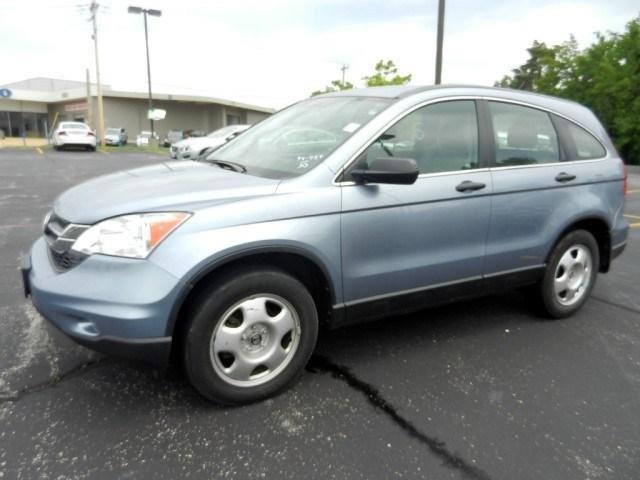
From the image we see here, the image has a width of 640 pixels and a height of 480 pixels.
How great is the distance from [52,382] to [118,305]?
0.94 m

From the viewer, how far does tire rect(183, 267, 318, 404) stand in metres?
2.36

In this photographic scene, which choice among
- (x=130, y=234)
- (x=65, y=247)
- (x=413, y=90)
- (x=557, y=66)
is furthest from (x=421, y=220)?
(x=557, y=66)

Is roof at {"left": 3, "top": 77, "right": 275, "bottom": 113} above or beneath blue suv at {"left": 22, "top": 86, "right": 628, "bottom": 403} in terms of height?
above

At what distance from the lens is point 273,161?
9.89 feet

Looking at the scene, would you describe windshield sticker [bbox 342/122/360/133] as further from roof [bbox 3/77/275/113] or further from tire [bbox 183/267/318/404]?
roof [bbox 3/77/275/113]

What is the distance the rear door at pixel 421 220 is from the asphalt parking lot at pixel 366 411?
0.46 m

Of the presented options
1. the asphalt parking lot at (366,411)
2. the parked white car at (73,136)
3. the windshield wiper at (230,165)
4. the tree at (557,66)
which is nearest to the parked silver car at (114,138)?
the parked white car at (73,136)

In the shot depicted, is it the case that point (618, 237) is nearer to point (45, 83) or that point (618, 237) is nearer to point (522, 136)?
point (522, 136)

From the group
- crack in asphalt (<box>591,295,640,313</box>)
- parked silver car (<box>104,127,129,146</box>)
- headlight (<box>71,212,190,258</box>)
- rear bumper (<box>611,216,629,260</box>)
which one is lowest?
crack in asphalt (<box>591,295,640,313</box>)

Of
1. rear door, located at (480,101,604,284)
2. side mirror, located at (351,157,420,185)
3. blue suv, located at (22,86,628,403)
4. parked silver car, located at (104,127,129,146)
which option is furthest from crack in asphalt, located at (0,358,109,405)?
parked silver car, located at (104,127,129,146)

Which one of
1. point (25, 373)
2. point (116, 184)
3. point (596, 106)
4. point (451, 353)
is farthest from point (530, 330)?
point (596, 106)

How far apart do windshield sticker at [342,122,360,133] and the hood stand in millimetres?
603

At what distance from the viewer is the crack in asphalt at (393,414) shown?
2178mm

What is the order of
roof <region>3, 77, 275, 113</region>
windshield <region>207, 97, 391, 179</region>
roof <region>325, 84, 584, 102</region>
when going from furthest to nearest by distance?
roof <region>3, 77, 275, 113</region>, roof <region>325, 84, 584, 102</region>, windshield <region>207, 97, 391, 179</region>
